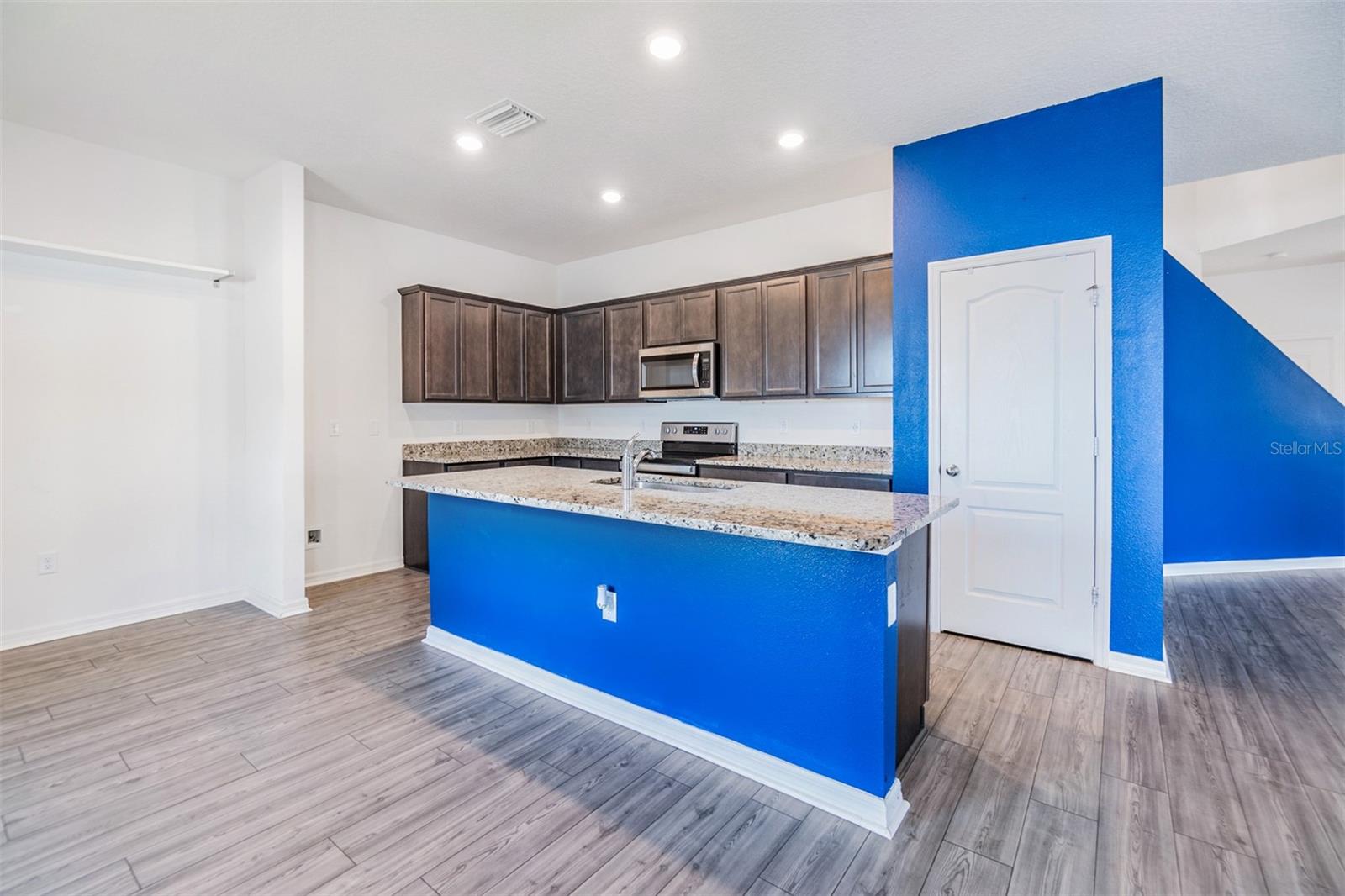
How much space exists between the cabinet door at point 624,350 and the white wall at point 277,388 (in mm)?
2496

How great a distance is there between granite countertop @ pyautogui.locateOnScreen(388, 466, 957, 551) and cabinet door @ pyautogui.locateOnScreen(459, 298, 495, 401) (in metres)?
2.26

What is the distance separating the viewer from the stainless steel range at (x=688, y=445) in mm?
4969

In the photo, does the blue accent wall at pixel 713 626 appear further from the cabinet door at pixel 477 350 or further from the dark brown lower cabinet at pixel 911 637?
Result: the cabinet door at pixel 477 350

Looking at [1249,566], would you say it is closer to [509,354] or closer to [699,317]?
[699,317]

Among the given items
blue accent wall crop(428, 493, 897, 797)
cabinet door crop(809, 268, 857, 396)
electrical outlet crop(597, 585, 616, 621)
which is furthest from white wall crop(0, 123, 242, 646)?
cabinet door crop(809, 268, 857, 396)

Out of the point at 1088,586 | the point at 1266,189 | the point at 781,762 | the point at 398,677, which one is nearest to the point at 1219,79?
the point at 1088,586

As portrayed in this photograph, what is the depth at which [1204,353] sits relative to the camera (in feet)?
15.1

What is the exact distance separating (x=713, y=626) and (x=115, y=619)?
378 cm

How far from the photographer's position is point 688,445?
210 inches

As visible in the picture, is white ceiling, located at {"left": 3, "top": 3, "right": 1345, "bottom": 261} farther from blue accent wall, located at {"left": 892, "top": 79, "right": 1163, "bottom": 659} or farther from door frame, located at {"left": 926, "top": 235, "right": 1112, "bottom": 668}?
door frame, located at {"left": 926, "top": 235, "right": 1112, "bottom": 668}

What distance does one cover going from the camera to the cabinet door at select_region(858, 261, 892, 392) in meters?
3.99

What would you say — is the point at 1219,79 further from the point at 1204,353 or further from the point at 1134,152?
the point at 1204,353

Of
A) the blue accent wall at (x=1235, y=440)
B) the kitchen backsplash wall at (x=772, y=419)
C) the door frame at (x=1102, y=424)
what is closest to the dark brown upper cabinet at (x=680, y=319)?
the kitchen backsplash wall at (x=772, y=419)

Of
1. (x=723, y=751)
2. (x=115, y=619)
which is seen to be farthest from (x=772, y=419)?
(x=115, y=619)
